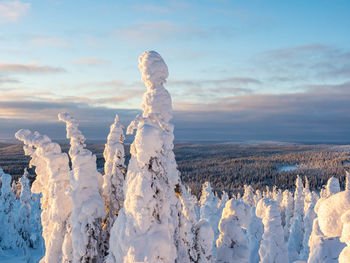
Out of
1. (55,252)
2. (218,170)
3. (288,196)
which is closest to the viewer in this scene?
(55,252)

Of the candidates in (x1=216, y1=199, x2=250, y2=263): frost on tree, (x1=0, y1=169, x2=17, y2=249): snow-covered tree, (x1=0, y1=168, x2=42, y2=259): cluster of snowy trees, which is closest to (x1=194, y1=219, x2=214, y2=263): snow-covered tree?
(x1=216, y1=199, x2=250, y2=263): frost on tree

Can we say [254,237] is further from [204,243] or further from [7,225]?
[7,225]

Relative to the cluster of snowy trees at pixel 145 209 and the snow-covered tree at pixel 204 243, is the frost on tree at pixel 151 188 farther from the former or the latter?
the snow-covered tree at pixel 204 243

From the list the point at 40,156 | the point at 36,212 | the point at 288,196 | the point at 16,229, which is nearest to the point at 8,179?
the point at 16,229

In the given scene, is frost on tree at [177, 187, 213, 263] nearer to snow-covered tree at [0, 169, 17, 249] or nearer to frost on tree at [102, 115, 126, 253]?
frost on tree at [102, 115, 126, 253]

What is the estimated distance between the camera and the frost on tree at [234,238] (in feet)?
29.4

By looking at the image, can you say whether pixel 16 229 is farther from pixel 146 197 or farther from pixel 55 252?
pixel 146 197

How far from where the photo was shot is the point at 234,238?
906cm

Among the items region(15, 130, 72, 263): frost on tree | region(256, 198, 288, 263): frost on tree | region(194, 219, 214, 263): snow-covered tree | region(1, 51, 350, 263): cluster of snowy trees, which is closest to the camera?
region(1, 51, 350, 263): cluster of snowy trees

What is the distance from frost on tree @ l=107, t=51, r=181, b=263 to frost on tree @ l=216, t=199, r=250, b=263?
2916 millimetres

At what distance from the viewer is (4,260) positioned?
2856 centimetres

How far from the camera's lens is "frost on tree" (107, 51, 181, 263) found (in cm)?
616

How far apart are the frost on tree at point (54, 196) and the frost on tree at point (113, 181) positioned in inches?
53.8

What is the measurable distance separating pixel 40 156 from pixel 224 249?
706 cm
